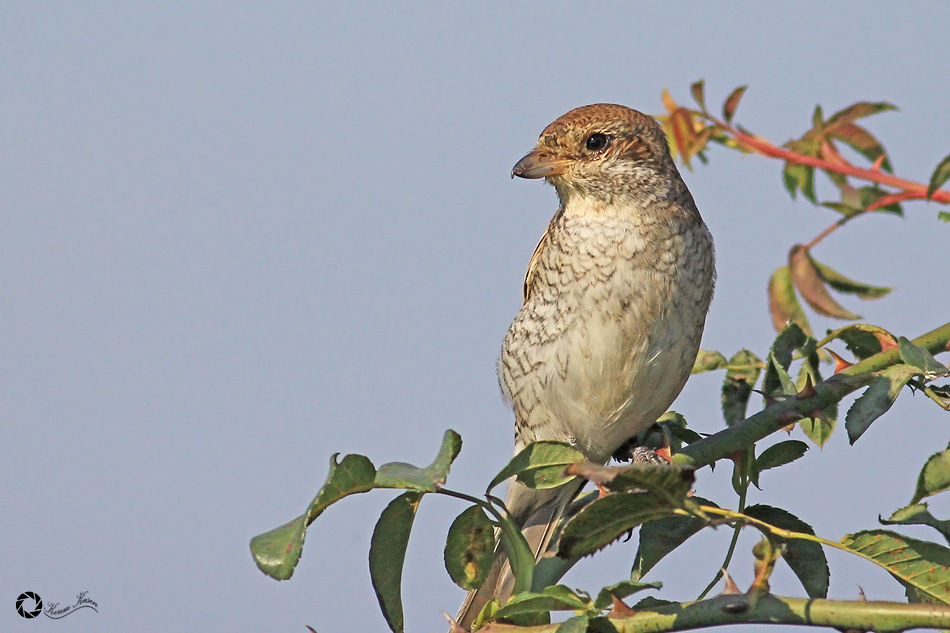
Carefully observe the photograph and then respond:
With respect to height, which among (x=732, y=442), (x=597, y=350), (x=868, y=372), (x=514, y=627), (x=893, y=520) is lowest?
(x=514, y=627)

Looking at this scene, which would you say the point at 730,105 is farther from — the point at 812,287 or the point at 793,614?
the point at 793,614

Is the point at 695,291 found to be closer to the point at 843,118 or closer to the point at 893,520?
the point at 843,118

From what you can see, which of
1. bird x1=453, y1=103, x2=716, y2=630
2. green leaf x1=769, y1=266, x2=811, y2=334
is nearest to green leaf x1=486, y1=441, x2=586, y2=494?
green leaf x1=769, y1=266, x2=811, y2=334

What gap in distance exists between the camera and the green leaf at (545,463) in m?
1.87

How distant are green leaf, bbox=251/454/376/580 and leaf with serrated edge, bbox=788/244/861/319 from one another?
1.68 m

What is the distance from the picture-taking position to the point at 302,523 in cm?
168

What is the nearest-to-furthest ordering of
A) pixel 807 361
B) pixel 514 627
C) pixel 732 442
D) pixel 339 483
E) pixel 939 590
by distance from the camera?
pixel 339 483, pixel 514 627, pixel 939 590, pixel 732 442, pixel 807 361

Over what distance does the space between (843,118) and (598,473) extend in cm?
175

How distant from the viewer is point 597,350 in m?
3.64

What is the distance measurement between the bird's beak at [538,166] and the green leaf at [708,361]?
99 cm

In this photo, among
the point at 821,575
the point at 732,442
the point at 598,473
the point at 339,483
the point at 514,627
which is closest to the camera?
the point at 598,473

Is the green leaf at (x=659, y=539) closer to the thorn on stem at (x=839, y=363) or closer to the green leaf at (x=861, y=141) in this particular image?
the thorn on stem at (x=839, y=363)

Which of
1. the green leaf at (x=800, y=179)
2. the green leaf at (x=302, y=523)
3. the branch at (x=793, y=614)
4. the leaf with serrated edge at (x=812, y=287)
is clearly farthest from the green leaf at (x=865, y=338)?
the green leaf at (x=302, y=523)

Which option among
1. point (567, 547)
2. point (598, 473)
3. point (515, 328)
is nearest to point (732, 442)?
point (567, 547)
